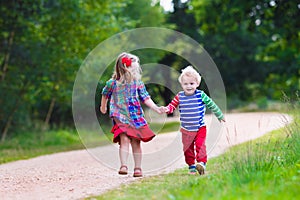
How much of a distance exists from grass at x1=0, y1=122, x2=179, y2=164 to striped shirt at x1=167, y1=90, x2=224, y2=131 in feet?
9.41

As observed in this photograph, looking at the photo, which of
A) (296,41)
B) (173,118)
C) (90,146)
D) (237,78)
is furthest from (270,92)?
(90,146)

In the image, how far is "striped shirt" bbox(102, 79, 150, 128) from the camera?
282 inches

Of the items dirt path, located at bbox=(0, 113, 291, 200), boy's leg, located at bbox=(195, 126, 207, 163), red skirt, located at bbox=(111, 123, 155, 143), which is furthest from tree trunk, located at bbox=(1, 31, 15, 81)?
boy's leg, located at bbox=(195, 126, 207, 163)

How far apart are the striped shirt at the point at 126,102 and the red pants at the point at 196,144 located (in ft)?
2.13

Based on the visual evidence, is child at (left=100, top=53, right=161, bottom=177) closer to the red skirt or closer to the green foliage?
the red skirt

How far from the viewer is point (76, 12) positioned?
16359 millimetres

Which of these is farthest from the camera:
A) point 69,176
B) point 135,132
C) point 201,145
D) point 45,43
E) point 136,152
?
point 45,43

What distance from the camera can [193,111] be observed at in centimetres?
714

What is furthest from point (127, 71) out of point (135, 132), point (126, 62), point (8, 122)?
point (8, 122)

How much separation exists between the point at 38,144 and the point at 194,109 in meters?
10.6

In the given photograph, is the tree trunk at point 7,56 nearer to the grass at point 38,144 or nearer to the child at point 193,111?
the grass at point 38,144

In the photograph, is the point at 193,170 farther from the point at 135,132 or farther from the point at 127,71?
the point at 127,71

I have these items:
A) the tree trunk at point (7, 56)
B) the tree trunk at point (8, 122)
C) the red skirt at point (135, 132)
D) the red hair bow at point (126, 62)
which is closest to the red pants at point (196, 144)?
the red skirt at point (135, 132)

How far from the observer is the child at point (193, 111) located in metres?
7.10
